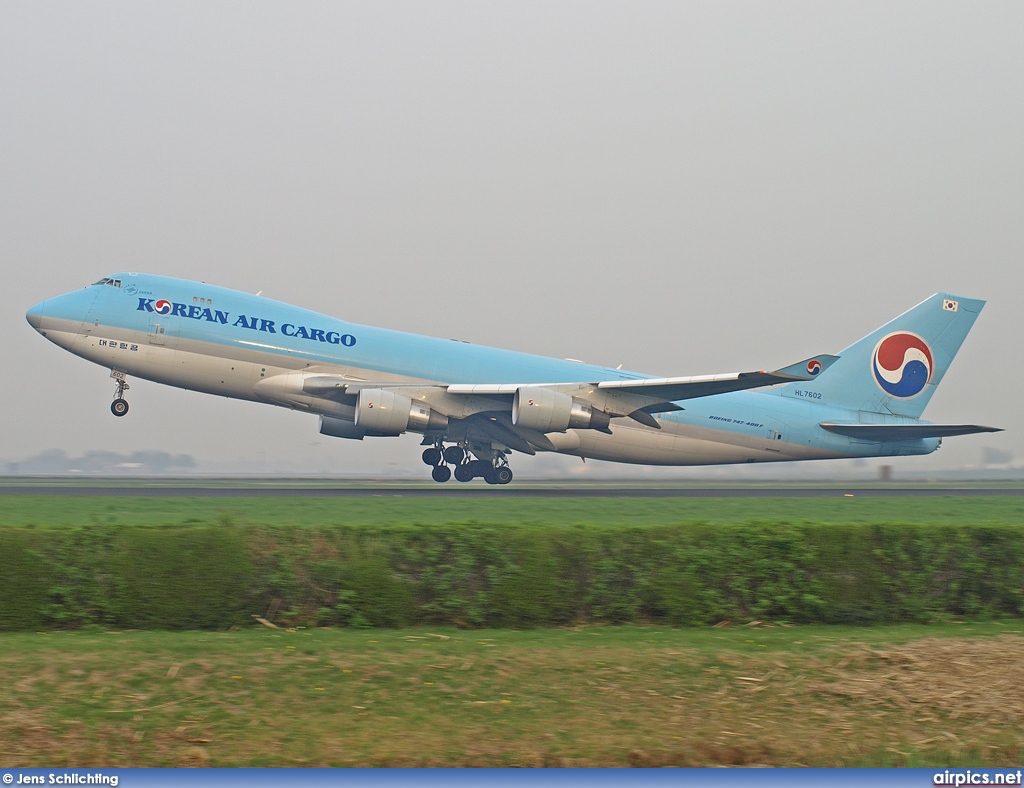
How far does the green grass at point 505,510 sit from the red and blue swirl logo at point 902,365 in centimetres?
1646

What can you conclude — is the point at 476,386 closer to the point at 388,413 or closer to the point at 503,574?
the point at 388,413

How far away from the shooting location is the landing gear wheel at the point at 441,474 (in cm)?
3600

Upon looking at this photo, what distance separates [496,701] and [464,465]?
26858mm

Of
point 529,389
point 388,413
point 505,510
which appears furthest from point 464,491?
point 505,510

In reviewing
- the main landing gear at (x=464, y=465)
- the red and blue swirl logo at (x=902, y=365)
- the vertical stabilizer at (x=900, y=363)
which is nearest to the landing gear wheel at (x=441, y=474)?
the main landing gear at (x=464, y=465)

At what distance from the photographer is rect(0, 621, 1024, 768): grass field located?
8.12 m

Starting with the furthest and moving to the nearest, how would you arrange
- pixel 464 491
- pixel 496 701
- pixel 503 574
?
pixel 464 491, pixel 503 574, pixel 496 701

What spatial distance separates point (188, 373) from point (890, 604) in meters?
25.5

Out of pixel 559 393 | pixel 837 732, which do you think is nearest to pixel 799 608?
pixel 837 732

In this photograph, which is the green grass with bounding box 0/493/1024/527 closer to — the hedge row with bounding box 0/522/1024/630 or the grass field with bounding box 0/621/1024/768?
the hedge row with bounding box 0/522/1024/630

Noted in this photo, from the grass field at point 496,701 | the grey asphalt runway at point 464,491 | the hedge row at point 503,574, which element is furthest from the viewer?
the grey asphalt runway at point 464,491

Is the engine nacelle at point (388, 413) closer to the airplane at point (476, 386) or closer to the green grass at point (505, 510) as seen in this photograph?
the airplane at point (476, 386)

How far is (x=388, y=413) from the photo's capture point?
104ft

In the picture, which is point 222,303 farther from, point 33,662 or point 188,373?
point 33,662
